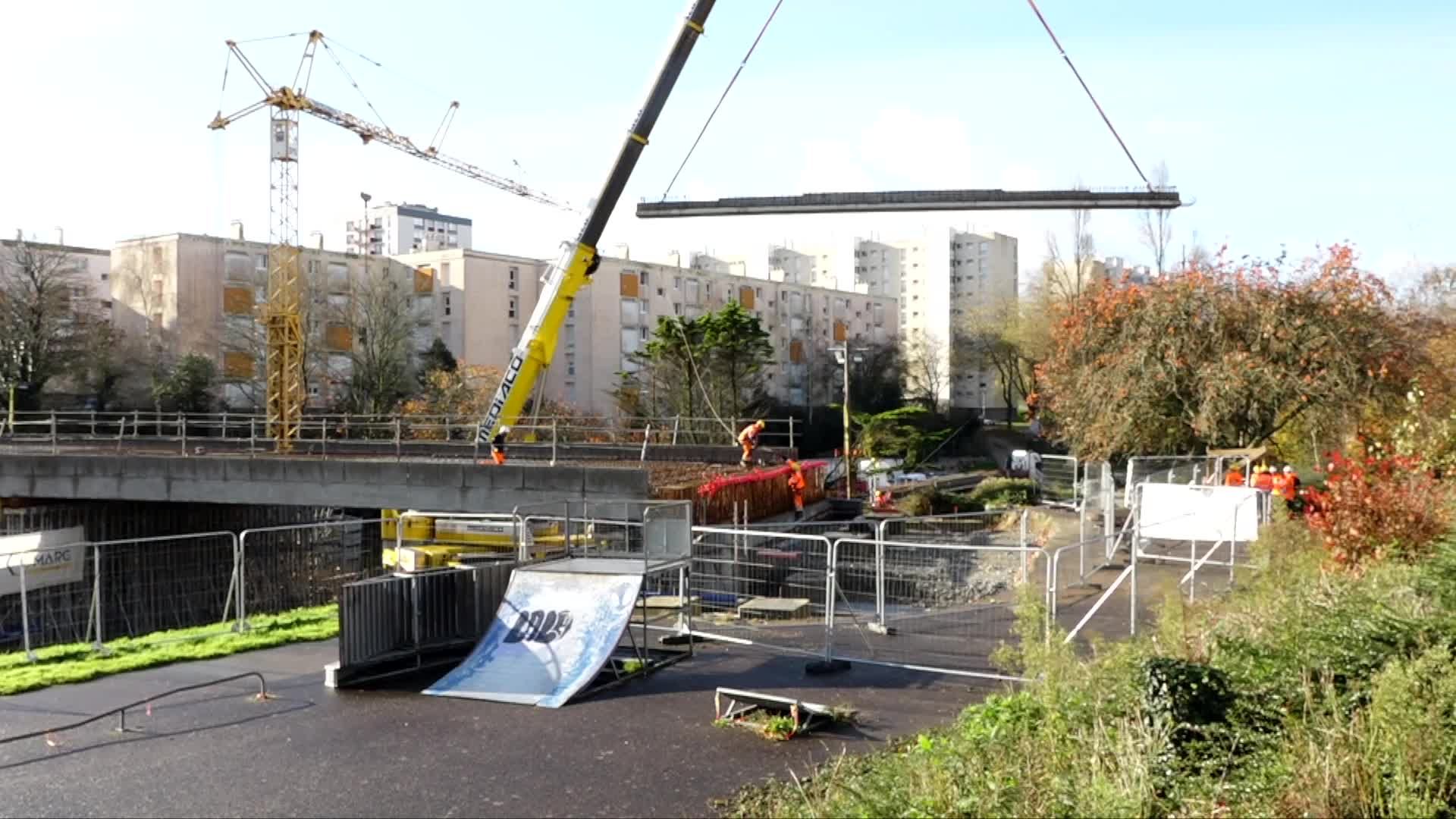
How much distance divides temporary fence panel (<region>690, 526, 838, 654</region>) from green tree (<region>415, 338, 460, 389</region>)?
46461mm

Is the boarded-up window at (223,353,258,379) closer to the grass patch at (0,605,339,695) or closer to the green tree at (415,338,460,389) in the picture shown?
the green tree at (415,338,460,389)

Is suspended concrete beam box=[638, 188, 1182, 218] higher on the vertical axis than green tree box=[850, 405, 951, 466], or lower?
higher

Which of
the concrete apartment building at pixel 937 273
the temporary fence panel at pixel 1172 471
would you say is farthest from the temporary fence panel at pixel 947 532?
the concrete apartment building at pixel 937 273

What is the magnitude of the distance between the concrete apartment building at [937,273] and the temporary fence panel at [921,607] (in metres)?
86.8

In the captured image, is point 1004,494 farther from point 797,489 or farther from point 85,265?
point 85,265

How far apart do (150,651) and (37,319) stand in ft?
161

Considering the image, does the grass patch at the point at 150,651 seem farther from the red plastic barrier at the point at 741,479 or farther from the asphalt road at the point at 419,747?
the red plastic barrier at the point at 741,479

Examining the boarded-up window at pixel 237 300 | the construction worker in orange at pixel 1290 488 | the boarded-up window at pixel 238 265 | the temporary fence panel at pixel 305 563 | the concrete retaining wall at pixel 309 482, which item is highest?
the boarded-up window at pixel 238 265

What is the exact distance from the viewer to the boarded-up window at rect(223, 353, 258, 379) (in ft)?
198

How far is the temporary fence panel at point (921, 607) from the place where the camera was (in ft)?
40.4

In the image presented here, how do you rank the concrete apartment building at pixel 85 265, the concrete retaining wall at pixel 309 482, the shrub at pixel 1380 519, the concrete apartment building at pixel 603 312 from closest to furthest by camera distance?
the shrub at pixel 1380 519, the concrete retaining wall at pixel 309 482, the concrete apartment building at pixel 85 265, the concrete apartment building at pixel 603 312

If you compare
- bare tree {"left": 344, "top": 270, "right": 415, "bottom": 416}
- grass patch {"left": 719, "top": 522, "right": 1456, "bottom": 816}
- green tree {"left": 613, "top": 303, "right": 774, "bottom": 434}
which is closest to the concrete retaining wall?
grass patch {"left": 719, "top": 522, "right": 1456, "bottom": 816}

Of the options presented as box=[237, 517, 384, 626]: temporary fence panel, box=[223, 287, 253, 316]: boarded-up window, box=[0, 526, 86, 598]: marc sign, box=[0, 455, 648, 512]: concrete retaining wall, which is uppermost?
box=[223, 287, 253, 316]: boarded-up window

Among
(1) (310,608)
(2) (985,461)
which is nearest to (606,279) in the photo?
(2) (985,461)
